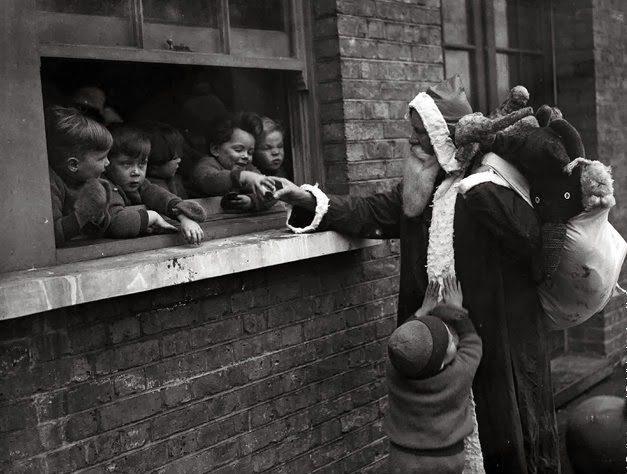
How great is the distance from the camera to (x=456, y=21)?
527 centimetres

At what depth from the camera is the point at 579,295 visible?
3334 mm

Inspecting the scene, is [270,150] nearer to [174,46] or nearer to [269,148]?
[269,148]

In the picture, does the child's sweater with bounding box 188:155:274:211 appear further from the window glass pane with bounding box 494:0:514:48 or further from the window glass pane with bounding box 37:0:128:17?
the window glass pane with bounding box 494:0:514:48

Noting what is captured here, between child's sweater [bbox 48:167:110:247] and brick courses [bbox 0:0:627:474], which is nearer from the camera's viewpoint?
brick courses [bbox 0:0:627:474]

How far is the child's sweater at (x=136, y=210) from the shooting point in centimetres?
300

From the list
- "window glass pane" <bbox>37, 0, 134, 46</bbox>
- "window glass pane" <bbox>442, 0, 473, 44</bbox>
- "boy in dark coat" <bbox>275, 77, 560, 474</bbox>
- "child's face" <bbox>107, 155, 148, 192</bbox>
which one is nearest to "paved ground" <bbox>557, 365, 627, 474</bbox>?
"boy in dark coat" <bbox>275, 77, 560, 474</bbox>

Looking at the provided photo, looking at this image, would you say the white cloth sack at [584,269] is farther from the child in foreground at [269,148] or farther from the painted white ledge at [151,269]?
the child in foreground at [269,148]

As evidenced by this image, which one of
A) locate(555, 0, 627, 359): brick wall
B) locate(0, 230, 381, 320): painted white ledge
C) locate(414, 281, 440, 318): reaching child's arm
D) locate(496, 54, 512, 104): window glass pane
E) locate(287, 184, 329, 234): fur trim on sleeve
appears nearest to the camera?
locate(0, 230, 381, 320): painted white ledge

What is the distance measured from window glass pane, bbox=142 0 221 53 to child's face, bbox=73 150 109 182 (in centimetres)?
52

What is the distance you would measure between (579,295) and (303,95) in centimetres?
158

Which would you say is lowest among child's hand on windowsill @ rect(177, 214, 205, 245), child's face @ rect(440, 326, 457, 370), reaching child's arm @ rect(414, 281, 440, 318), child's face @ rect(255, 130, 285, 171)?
child's face @ rect(440, 326, 457, 370)

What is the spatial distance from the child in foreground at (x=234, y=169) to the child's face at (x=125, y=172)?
0.44 metres

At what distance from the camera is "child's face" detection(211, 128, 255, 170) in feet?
12.0

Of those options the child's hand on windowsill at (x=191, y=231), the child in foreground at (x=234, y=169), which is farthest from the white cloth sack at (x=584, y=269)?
the child's hand on windowsill at (x=191, y=231)
